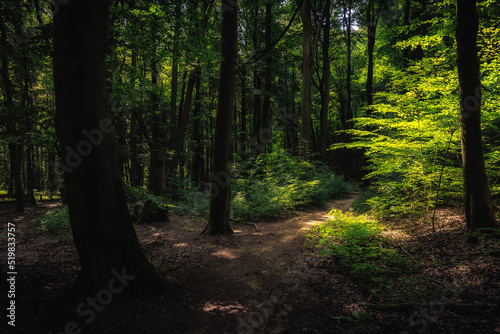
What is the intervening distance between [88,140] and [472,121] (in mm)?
6422

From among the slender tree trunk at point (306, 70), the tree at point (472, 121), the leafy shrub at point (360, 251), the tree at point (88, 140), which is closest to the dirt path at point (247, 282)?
the leafy shrub at point (360, 251)

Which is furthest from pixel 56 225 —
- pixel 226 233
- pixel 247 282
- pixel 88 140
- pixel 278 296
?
pixel 278 296

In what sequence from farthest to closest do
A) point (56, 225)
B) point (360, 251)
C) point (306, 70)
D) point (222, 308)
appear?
1. point (306, 70)
2. point (56, 225)
3. point (360, 251)
4. point (222, 308)

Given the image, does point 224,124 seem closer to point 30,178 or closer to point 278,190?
point 278,190

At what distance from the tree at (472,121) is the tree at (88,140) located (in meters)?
6.12

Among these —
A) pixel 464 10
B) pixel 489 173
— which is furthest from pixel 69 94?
pixel 489 173

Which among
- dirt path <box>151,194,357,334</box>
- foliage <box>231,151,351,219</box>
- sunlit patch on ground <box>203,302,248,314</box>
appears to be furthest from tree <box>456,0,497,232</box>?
foliage <box>231,151,351,219</box>

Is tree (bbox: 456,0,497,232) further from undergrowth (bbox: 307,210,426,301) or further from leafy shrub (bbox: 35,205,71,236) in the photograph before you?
leafy shrub (bbox: 35,205,71,236)

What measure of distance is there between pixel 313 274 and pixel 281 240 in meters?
2.36

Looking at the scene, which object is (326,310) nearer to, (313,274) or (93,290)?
(313,274)

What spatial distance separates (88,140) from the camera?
278cm

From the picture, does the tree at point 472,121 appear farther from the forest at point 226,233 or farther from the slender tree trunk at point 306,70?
the slender tree trunk at point 306,70

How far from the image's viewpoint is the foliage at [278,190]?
32.0ft

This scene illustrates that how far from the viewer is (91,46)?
9.18ft
